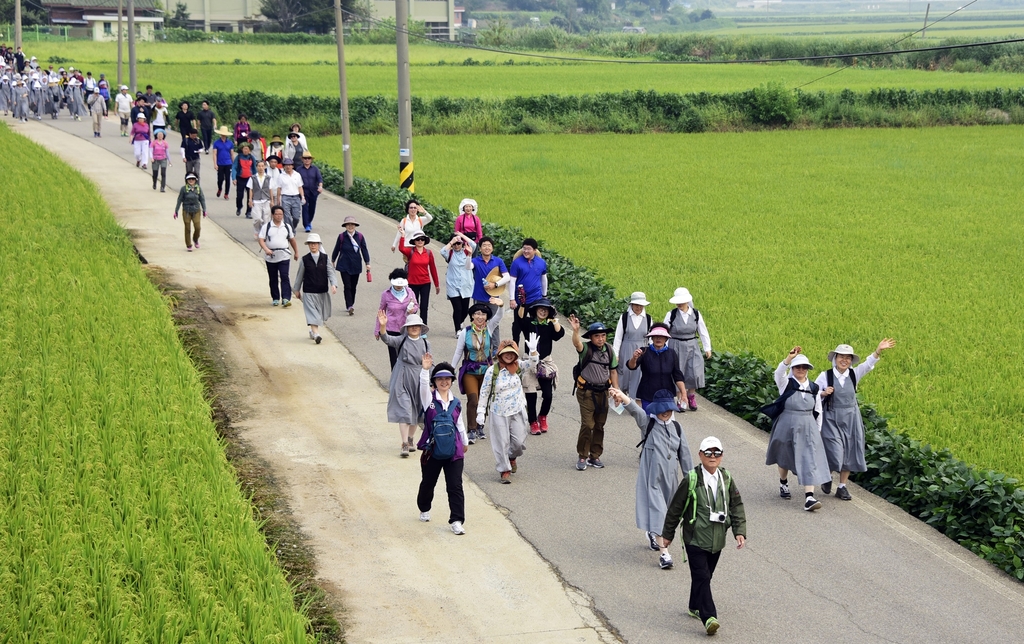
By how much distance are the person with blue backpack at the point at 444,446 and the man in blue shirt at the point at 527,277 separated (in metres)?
4.62

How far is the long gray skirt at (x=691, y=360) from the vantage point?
14.6 metres

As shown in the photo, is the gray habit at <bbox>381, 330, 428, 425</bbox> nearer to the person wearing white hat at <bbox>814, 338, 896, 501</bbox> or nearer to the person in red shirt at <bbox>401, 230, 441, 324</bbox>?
the person wearing white hat at <bbox>814, 338, 896, 501</bbox>

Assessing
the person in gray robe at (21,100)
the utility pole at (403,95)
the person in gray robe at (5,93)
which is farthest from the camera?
the person in gray robe at (5,93)

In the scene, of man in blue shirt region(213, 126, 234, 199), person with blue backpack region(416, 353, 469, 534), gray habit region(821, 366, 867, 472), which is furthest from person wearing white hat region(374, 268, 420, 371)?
man in blue shirt region(213, 126, 234, 199)

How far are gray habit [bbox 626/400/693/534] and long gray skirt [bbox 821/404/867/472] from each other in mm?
2016

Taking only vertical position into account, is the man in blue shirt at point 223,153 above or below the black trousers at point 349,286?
above

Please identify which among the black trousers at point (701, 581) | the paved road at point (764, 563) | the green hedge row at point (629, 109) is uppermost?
the green hedge row at point (629, 109)

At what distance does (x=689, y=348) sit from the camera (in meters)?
14.7

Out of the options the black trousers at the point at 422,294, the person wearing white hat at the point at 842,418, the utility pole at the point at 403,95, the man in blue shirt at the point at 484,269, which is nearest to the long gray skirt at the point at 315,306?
the black trousers at the point at 422,294

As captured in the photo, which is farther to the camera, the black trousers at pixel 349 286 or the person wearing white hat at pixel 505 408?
the black trousers at pixel 349 286

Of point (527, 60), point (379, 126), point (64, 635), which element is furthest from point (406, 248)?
point (527, 60)

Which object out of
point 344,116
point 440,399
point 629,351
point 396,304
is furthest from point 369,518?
point 344,116

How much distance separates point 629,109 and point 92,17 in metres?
57.8

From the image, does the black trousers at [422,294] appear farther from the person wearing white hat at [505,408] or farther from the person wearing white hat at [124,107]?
the person wearing white hat at [124,107]
